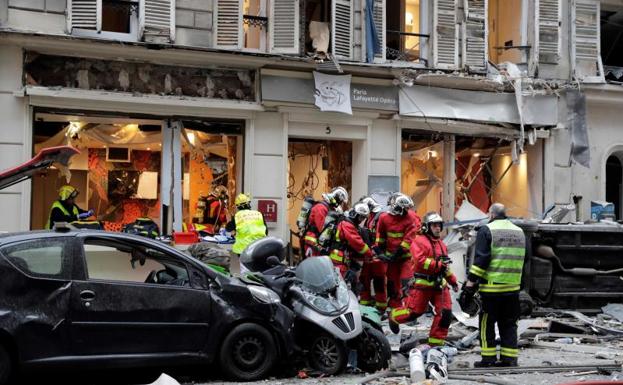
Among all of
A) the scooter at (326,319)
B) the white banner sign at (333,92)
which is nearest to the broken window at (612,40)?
the white banner sign at (333,92)

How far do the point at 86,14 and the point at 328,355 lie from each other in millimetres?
7689

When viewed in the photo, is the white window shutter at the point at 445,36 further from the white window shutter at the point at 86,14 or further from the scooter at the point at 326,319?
the scooter at the point at 326,319

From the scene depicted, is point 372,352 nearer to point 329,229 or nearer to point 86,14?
point 329,229

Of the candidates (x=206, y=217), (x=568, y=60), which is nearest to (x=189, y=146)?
(x=206, y=217)

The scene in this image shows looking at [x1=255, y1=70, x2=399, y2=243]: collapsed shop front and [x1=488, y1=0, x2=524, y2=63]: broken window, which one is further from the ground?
[x1=488, y1=0, x2=524, y2=63]: broken window

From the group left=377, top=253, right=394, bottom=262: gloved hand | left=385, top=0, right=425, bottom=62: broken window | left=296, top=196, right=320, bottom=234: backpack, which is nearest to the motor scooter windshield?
left=377, top=253, right=394, bottom=262: gloved hand

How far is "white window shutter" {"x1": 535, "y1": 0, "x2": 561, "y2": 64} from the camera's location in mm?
16531

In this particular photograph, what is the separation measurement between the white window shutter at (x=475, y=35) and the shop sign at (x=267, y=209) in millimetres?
5115

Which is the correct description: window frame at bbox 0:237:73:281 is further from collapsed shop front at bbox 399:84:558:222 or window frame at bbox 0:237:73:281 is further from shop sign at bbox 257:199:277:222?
collapsed shop front at bbox 399:84:558:222

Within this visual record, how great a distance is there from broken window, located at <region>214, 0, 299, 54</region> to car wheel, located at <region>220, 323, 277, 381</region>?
24.0 ft

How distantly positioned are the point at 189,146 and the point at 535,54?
25.1 ft

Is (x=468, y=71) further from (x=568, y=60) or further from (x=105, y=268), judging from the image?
(x=105, y=268)

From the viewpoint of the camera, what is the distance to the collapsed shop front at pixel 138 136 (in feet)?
42.0

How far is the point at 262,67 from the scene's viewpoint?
13.9 meters
